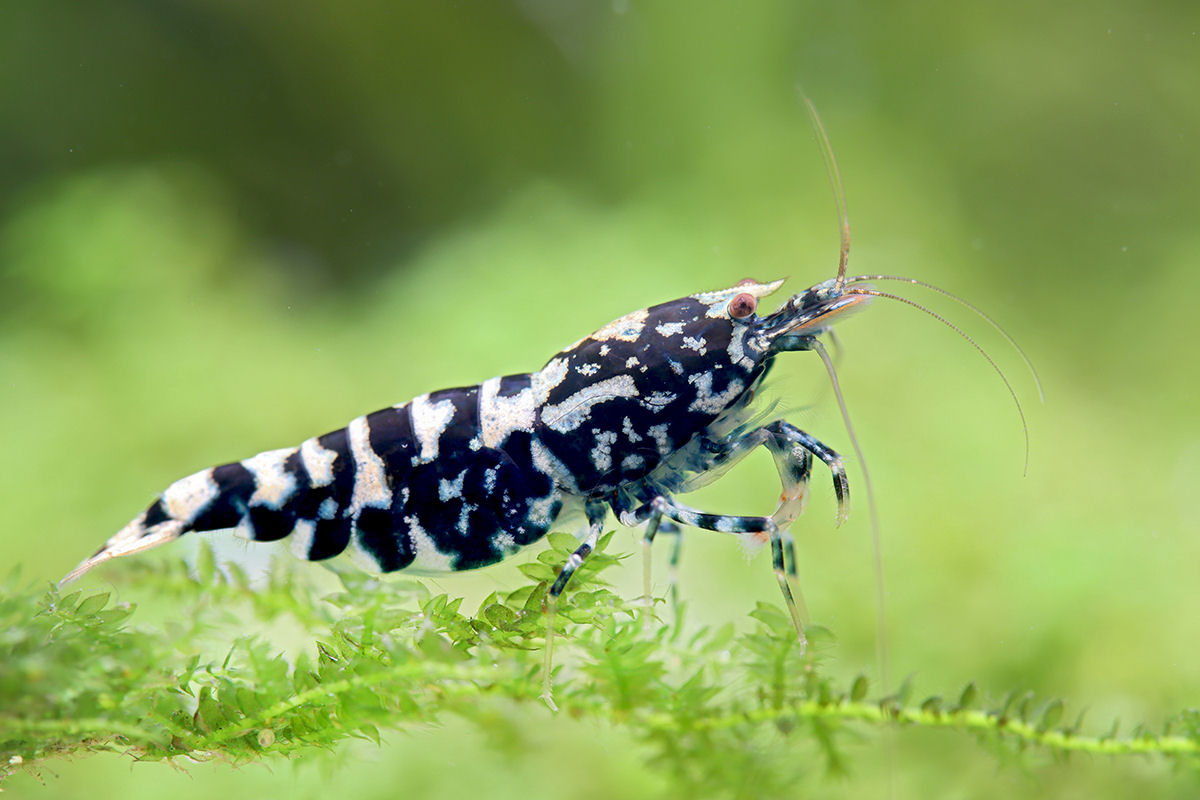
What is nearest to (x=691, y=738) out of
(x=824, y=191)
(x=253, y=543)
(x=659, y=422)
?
(x=659, y=422)

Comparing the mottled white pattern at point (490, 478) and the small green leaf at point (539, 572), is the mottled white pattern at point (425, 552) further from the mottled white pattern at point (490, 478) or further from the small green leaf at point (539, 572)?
the small green leaf at point (539, 572)

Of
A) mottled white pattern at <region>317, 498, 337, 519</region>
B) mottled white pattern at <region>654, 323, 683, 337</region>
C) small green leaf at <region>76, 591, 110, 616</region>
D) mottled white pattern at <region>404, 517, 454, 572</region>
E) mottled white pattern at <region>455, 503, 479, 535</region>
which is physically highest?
mottled white pattern at <region>654, 323, 683, 337</region>

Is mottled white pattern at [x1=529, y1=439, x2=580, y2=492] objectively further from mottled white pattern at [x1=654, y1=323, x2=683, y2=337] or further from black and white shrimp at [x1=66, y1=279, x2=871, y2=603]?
mottled white pattern at [x1=654, y1=323, x2=683, y2=337]

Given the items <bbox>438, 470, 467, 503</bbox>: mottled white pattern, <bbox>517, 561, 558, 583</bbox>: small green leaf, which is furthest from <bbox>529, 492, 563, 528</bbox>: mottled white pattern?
<bbox>517, 561, 558, 583</bbox>: small green leaf

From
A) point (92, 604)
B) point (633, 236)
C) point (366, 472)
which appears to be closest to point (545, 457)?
point (366, 472)

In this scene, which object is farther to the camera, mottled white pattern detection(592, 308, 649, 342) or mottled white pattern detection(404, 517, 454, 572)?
mottled white pattern detection(404, 517, 454, 572)

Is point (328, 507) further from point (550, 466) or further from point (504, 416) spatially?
point (550, 466)
